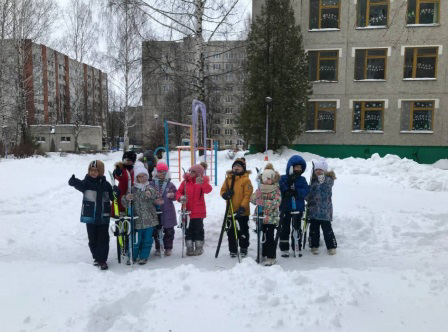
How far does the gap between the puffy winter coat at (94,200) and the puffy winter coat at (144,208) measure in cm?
41

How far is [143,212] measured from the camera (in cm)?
511

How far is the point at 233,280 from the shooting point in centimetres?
395

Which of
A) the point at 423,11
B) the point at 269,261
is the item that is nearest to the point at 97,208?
the point at 269,261

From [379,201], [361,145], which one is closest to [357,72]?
[361,145]

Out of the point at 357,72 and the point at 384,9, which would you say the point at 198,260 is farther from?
the point at 384,9

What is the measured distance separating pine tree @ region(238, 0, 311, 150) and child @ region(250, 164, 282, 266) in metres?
13.0

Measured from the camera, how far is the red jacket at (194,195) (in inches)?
214

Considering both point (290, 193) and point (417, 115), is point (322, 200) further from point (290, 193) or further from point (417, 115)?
point (417, 115)

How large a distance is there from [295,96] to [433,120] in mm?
8218

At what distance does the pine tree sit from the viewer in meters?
17.8

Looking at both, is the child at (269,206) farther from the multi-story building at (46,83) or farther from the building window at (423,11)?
the multi-story building at (46,83)

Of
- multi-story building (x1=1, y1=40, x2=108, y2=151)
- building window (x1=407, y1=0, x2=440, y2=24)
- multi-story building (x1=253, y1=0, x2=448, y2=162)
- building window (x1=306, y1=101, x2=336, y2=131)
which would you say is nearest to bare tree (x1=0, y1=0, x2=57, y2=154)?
multi-story building (x1=1, y1=40, x2=108, y2=151)

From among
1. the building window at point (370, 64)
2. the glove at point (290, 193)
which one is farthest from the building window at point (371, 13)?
the glove at point (290, 193)

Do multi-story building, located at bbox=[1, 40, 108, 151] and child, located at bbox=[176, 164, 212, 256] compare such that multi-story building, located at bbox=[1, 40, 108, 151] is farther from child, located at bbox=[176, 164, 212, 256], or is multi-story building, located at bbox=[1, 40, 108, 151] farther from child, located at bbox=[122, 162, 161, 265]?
child, located at bbox=[176, 164, 212, 256]
